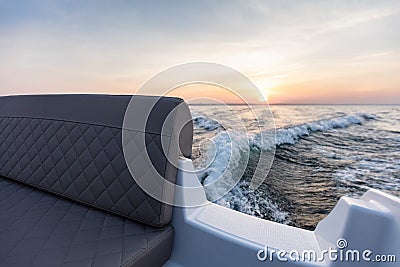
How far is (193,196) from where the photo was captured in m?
0.94

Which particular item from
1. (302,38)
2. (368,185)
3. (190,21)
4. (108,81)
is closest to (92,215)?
(108,81)

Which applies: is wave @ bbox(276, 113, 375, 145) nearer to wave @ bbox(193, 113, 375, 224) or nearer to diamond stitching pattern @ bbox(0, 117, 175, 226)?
wave @ bbox(193, 113, 375, 224)

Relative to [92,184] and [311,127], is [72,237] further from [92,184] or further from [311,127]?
[311,127]

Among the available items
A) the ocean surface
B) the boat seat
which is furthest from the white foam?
the boat seat

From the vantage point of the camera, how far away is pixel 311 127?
17.3ft

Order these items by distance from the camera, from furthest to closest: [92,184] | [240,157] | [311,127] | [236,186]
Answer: [311,127], [240,157], [236,186], [92,184]

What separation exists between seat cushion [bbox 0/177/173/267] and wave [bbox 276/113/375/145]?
3632mm

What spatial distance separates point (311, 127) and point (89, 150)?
5368 mm

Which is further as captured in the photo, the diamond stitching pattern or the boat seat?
the diamond stitching pattern

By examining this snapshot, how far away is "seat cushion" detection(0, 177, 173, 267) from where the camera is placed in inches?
26.0

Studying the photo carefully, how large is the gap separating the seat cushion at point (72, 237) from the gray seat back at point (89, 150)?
0.17 feet

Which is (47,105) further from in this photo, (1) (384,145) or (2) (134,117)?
(1) (384,145)

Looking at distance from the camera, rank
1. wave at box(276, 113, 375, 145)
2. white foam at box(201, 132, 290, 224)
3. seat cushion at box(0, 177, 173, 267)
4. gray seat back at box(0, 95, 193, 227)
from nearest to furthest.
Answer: seat cushion at box(0, 177, 173, 267)
gray seat back at box(0, 95, 193, 227)
white foam at box(201, 132, 290, 224)
wave at box(276, 113, 375, 145)

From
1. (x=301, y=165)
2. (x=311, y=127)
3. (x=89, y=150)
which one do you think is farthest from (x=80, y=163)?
(x=311, y=127)
